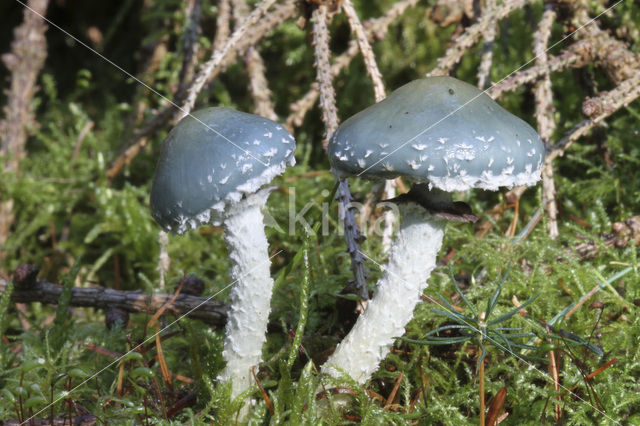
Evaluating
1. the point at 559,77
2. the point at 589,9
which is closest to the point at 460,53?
the point at 589,9

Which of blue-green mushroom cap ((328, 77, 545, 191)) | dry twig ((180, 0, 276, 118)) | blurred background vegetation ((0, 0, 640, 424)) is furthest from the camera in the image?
dry twig ((180, 0, 276, 118))

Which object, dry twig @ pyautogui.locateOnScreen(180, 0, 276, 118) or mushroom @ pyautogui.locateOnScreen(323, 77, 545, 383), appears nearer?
mushroom @ pyautogui.locateOnScreen(323, 77, 545, 383)

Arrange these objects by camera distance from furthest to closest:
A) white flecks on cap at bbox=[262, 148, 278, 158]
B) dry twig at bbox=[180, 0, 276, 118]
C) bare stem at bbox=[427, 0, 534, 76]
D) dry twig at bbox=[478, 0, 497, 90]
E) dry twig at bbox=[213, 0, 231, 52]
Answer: dry twig at bbox=[213, 0, 231, 52], dry twig at bbox=[478, 0, 497, 90], bare stem at bbox=[427, 0, 534, 76], dry twig at bbox=[180, 0, 276, 118], white flecks on cap at bbox=[262, 148, 278, 158]

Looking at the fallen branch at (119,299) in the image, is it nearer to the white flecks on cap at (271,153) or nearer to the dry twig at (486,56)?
the white flecks on cap at (271,153)

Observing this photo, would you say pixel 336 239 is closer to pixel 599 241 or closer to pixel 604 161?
pixel 599 241

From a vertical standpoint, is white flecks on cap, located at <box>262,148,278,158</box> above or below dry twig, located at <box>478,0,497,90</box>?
above

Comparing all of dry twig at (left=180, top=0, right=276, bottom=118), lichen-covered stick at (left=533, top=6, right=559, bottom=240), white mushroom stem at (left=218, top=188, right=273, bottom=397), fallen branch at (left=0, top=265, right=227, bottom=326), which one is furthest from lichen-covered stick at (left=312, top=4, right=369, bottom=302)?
lichen-covered stick at (left=533, top=6, right=559, bottom=240)

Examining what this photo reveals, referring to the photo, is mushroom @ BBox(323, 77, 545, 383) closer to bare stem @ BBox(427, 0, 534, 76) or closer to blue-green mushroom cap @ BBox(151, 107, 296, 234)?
blue-green mushroom cap @ BBox(151, 107, 296, 234)

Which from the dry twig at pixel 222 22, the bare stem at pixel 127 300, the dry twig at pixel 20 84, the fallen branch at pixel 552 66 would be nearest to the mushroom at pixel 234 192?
the bare stem at pixel 127 300

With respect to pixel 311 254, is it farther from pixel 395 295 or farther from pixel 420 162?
pixel 420 162
